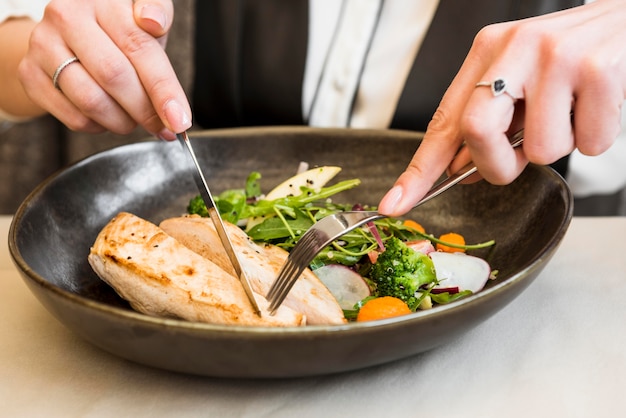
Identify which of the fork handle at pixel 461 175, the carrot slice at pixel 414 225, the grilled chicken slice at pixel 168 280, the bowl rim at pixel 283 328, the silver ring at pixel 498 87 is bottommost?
the carrot slice at pixel 414 225

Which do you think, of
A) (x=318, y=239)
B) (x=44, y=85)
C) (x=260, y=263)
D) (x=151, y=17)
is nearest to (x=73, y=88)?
(x=44, y=85)

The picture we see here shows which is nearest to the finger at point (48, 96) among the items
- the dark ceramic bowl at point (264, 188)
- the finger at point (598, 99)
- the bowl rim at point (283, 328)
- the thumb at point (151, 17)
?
the dark ceramic bowl at point (264, 188)

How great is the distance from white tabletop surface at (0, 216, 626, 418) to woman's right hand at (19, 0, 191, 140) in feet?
1.60

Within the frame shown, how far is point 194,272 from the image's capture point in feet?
4.21

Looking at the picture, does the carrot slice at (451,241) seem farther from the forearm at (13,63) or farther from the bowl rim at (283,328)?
the forearm at (13,63)

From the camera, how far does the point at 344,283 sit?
142cm

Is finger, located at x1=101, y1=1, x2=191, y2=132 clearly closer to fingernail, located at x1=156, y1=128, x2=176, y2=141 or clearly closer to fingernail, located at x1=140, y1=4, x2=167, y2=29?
fingernail, located at x1=140, y1=4, x2=167, y2=29

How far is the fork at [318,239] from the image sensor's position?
3.92 feet

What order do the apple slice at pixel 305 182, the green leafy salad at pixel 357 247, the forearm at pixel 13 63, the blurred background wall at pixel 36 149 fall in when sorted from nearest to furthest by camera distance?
the green leafy salad at pixel 357 247
the apple slice at pixel 305 182
the forearm at pixel 13 63
the blurred background wall at pixel 36 149

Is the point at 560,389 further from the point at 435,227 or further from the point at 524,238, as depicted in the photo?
the point at 435,227

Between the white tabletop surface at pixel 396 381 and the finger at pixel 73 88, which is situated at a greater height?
the finger at pixel 73 88

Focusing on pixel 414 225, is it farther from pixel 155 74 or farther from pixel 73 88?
pixel 73 88

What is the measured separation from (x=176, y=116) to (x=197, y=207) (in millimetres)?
312

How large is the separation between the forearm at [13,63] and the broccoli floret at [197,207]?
751 millimetres
